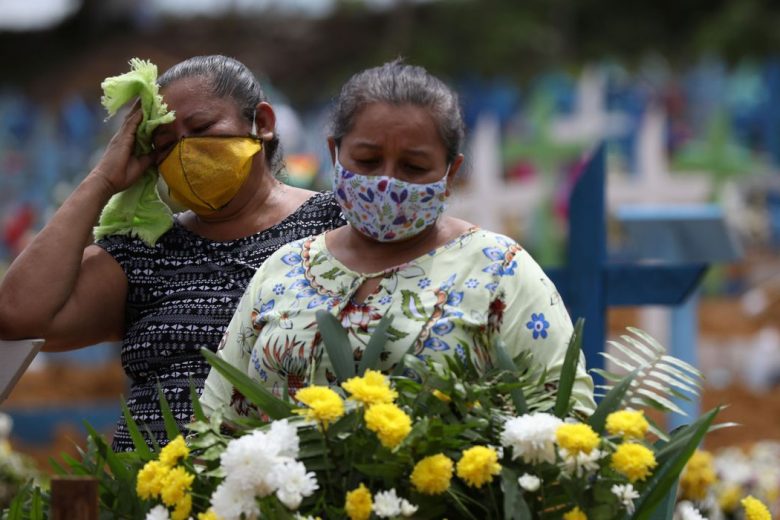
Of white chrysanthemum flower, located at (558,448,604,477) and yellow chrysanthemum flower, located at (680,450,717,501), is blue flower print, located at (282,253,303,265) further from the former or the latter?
yellow chrysanthemum flower, located at (680,450,717,501)

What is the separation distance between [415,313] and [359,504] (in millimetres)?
499

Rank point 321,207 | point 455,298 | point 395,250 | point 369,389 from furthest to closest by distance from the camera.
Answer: point 321,207
point 395,250
point 455,298
point 369,389

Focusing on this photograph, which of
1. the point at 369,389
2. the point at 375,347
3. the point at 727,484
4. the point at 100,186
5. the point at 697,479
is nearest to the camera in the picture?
the point at 369,389

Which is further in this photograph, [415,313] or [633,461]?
[415,313]

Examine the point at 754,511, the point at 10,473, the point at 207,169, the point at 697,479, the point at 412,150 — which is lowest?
the point at 10,473

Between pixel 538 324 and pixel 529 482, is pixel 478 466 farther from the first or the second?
pixel 538 324

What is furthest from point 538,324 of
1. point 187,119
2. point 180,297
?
point 187,119

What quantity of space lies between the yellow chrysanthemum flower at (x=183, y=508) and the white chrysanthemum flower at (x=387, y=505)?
1.09ft

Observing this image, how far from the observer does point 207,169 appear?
325cm

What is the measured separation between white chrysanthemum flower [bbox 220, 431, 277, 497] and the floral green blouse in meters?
0.38

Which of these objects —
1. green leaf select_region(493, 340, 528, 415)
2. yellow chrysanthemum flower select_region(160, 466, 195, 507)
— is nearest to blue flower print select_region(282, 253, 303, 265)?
green leaf select_region(493, 340, 528, 415)

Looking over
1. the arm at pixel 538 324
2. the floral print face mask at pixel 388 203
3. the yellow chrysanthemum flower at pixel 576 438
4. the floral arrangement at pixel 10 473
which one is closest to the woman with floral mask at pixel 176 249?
the floral print face mask at pixel 388 203

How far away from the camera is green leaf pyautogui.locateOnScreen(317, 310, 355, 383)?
94.5 inches

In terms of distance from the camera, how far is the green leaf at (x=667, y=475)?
7.34 feet
